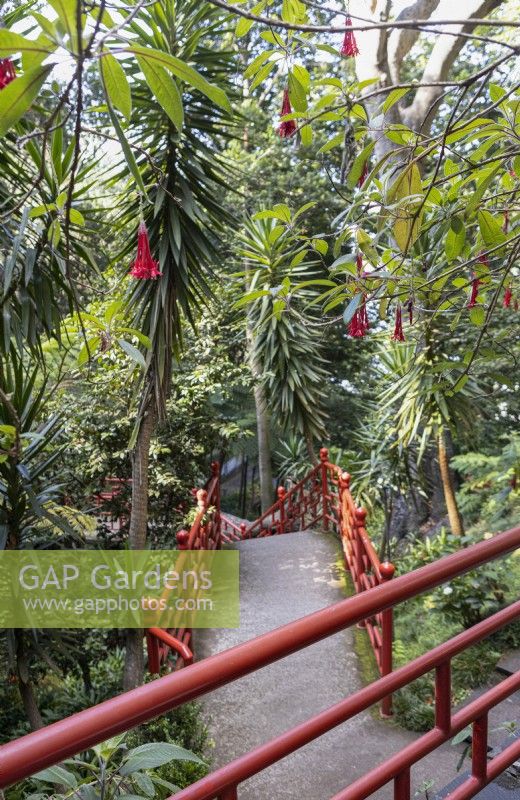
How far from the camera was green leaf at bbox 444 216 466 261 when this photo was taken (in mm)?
1410

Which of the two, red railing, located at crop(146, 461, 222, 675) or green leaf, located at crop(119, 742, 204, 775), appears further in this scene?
red railing, located at crop(146, 461, 222, 675)

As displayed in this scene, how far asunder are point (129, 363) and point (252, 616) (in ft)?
6.50

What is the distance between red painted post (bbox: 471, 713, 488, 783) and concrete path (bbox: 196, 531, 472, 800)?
1288mm

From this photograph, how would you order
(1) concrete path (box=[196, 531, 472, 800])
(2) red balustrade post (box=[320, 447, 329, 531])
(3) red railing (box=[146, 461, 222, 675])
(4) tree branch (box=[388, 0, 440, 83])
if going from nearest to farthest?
(1) concrete path (box=[196, 531, 472, 800]) < (3) red railing (box=[146, 461, 222, 675]) < (4) tree branch (box=[388, 0, 440, 83]) < (2) red balustrade post (box=[320, 447, 329, 531])

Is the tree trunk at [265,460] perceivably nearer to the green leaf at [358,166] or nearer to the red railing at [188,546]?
the red railing at [188,546]

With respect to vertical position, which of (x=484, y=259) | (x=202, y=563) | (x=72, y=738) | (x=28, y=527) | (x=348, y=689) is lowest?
(x=348, y=689)

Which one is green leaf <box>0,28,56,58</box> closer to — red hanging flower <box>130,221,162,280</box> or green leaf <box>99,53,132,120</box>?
green leaf <box>99,53,132,120</box>

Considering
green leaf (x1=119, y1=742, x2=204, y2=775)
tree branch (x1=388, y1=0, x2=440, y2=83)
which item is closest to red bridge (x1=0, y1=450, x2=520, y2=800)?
green leaf (x1=119, y1=742, x2=204, y2=775)

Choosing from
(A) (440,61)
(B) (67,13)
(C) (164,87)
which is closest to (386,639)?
(C) (164,87)

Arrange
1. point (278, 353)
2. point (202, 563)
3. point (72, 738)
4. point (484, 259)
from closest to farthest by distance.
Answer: point (72, 738), point (484, 259), point (202, 563), point (278, 353)

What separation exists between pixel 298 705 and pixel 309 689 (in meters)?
0.15

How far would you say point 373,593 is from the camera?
3.10 ft

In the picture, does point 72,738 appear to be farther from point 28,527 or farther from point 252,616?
point 252,616

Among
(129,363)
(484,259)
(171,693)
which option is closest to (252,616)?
(129,363)
